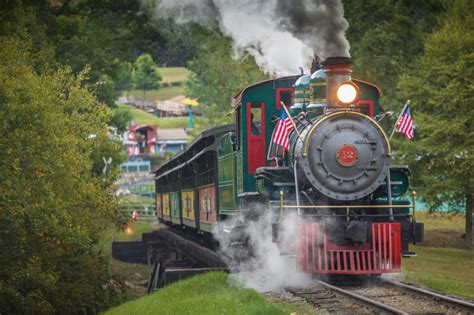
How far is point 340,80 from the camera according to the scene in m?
16.4

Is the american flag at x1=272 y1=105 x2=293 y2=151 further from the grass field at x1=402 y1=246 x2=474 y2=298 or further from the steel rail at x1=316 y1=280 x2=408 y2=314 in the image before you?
the grass field at x1=402 y1=246 x2=474 y2=298

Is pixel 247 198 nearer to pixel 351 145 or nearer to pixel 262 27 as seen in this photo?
pixel 351 145

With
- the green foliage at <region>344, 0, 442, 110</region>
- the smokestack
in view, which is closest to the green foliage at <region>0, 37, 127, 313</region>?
the smokestack

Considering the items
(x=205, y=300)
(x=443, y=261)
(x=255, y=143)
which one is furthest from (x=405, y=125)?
(x=443, y=261)

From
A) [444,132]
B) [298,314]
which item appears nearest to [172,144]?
[444,132]

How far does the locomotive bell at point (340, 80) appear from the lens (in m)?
16.4

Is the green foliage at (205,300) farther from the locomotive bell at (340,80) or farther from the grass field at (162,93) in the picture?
the grass field at (162,93)

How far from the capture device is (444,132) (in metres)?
33.0

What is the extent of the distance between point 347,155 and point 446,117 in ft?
61.0

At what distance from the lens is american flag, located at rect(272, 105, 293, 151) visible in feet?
55.0

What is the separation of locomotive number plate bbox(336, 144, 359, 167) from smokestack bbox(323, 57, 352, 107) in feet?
2.72

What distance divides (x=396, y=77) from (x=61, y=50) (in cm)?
1572

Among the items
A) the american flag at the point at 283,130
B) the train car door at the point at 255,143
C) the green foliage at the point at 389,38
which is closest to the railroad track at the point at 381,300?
the american flag at the point at 283,130

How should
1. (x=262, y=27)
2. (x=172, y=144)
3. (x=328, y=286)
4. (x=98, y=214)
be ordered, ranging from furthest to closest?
(x=172, y=144) < (x=98, y=214) < (x=262, y=27) < (x=328, y=286)
